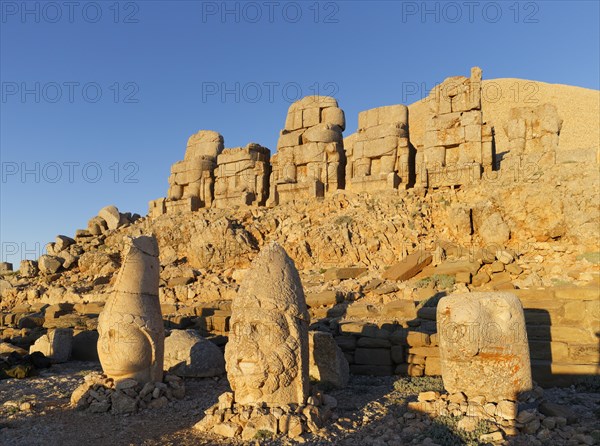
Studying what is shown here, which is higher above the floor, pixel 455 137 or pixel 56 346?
pixel 455 137

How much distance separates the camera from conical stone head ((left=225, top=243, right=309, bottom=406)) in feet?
19.1

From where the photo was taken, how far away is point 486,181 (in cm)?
1578

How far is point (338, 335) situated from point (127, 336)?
4131mm

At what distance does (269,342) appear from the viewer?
19.4 feet

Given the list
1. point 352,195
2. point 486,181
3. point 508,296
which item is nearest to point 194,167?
point 352,195

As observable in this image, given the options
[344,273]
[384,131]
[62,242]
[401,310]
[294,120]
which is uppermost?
[294,120]

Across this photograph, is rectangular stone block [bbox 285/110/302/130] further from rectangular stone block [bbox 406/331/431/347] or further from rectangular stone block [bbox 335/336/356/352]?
rectangular stone block [bbox 406/331/431/347]

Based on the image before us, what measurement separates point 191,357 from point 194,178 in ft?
50.8

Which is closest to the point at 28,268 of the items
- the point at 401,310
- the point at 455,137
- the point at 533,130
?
the point at 401,310

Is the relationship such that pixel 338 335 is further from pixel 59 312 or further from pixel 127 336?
pixel 59 312

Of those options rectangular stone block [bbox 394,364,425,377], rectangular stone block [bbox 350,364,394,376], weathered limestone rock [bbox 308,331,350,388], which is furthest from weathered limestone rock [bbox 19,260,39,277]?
rectangular stone block [bbox 394,364,425,377]

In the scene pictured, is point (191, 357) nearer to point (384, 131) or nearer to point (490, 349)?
point (490, 349)

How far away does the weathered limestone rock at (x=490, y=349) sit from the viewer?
628 centimetres

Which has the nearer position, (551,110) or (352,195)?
(551,110)
